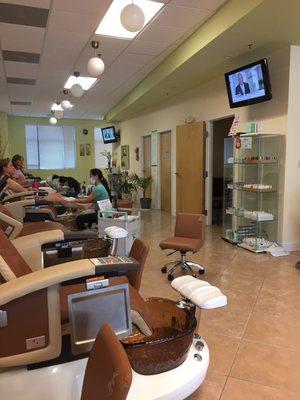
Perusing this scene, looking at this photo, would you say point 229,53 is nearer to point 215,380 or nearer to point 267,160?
point 267,160

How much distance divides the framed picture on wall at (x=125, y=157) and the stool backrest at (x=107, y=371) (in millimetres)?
9770

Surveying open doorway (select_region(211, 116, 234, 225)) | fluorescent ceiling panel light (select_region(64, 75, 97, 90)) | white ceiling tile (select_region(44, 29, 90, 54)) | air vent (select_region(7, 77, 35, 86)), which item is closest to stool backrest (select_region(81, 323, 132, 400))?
white ceiling tile (select_region(44, 29, 90, 54))

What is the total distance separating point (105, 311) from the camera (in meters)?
1.47

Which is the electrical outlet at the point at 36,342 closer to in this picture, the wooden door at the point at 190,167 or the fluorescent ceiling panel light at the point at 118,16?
the fluorescent ceiling panel light at the point at 118,16

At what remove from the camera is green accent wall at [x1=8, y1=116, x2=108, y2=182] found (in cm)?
1184

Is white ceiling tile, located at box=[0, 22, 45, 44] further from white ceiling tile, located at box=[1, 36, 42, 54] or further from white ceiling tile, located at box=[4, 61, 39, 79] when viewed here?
white ceiling tile, located at box=[4, 61, 39, 79]

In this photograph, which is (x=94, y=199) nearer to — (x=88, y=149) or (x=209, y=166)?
(x=209, y=166)

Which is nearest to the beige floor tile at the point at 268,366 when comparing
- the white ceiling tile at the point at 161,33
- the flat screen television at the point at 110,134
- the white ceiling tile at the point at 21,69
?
the white ceiling tile at the point at 161,33

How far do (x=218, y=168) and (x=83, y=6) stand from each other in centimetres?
420

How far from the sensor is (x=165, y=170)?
26.7 ft

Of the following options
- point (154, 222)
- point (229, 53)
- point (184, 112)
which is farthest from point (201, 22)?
→ point (154, 222)

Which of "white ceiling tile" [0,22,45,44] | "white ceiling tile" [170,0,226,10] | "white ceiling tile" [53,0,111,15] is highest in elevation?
"white ceiling tile" [0,22,45,44]

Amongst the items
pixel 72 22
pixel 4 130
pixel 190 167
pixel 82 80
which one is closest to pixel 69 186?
pixel 82 80

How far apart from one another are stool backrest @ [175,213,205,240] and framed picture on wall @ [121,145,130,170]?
7005mm
